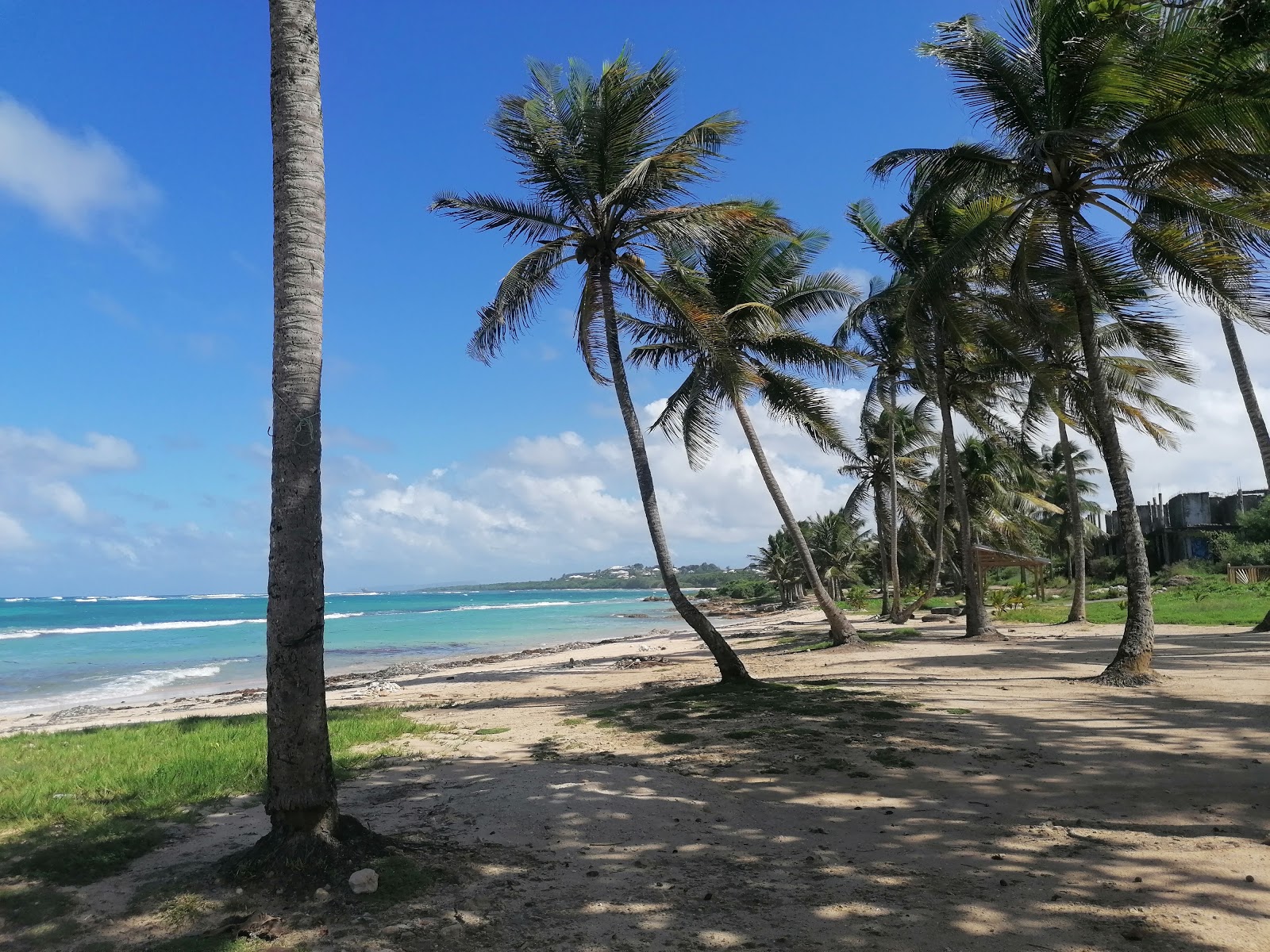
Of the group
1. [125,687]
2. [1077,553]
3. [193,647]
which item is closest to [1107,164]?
[1077,553]

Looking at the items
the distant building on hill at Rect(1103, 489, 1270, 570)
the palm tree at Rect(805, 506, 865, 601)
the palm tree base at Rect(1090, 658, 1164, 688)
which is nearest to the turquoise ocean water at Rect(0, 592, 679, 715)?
the palm tree at Rect(805, 506, 865, 601)

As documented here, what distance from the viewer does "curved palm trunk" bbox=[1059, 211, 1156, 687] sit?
9938 mm

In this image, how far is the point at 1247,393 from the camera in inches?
630

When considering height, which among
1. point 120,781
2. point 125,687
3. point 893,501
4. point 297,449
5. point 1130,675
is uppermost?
point 893,501

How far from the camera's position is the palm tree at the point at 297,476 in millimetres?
4305

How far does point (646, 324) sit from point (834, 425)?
16.3 ft

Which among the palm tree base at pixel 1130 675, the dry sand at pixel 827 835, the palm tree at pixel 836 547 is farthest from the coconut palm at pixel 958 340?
the palm tree at pixel 836 547

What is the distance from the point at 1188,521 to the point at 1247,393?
2873 cm

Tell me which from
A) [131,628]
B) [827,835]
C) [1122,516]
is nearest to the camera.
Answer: [827,835]

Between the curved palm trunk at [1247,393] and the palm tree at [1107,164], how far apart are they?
6.68 metres

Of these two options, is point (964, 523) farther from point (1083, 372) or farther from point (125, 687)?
point (125, 687)

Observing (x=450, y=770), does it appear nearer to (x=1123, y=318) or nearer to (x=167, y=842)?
(x=167, y=842)

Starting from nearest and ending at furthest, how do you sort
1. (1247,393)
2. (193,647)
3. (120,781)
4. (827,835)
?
(827,835), (120,781), (1247,393), (193,647)

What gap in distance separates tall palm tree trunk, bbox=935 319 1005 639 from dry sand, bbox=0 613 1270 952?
8.98 meters
